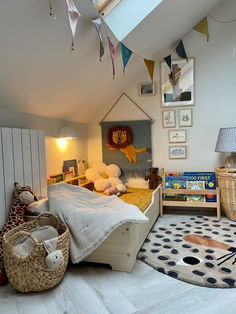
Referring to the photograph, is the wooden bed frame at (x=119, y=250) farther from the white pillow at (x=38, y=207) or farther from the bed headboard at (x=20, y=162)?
the bed headboard at (x=20, y=162)

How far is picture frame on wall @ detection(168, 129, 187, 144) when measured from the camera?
122 inches

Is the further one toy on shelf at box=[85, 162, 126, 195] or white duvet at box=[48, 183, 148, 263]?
toy on shelf at box=[85, 162, 126, 195]

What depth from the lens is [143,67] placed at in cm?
313

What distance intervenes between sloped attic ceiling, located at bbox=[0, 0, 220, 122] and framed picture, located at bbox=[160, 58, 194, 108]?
283 millimetres

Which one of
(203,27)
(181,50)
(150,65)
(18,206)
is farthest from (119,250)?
(203,27)

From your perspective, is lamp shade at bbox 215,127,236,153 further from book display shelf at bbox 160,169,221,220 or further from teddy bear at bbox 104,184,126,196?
teddy bear at bbox 104,184,126,196

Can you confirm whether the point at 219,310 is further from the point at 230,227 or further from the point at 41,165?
the point at 41,165

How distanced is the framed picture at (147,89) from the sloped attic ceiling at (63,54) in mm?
149

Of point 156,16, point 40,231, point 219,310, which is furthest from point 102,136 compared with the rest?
point 219,310

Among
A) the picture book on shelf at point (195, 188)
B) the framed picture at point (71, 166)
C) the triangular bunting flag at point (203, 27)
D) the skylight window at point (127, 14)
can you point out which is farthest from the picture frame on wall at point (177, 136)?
the skylight window at point (127, 14)

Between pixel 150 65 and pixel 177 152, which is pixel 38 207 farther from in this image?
pixel 150 65

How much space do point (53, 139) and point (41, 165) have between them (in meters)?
0.44

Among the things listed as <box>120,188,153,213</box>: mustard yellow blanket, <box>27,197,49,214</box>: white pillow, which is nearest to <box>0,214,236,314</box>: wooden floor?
<box>27,197,49,214</box>: white pillow

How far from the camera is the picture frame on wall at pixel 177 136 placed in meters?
3.10
